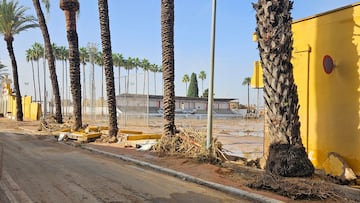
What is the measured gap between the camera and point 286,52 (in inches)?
364

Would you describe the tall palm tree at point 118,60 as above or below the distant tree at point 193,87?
above

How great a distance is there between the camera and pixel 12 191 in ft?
25.8

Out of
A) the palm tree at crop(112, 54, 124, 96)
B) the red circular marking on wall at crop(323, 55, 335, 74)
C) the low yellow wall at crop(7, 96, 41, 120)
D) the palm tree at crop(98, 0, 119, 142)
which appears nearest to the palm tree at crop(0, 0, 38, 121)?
the low yellow wall at crop(7, 96, 41, 120)

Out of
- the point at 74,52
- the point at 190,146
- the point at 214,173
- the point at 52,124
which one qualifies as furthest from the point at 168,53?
the point at 52,124

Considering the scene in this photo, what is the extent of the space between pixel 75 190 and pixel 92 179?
137 cm

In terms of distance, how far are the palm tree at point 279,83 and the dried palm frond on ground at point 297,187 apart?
55cm

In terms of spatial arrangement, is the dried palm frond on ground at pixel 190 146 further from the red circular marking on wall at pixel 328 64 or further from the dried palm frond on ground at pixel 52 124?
the dried palm frond on ground at pixel 52 124

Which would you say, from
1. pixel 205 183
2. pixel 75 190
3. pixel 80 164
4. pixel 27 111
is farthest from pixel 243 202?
pixel 27 111

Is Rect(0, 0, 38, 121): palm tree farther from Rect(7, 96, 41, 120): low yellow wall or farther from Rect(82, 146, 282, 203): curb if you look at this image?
Rect(82, 146, 282, 203): curb

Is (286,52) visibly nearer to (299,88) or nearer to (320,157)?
(299,88)

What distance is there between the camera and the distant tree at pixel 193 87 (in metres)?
110

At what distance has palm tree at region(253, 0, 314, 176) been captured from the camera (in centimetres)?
902

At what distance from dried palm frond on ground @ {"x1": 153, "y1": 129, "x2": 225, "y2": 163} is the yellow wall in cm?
276

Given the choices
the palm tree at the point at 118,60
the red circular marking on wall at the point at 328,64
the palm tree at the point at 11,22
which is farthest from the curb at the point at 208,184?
the palm tree at the point at 118,60
